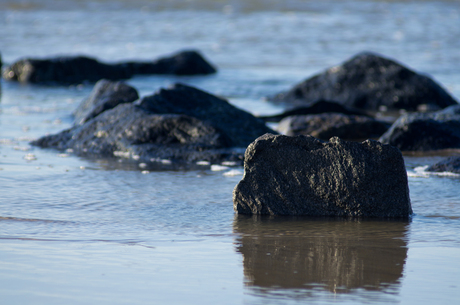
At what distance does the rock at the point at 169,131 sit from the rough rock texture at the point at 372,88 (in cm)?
404

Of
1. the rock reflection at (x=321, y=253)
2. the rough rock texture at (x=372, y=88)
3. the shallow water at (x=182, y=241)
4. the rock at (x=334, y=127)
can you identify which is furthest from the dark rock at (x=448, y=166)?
the rough rock texture at (x=372, y=88)

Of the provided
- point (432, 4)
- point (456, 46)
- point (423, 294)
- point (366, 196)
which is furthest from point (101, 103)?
point (432, 4)

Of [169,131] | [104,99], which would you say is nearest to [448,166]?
[169,131]

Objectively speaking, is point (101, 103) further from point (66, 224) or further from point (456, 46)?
point (456, 46)

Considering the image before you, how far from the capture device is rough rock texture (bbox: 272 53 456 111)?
1043cm

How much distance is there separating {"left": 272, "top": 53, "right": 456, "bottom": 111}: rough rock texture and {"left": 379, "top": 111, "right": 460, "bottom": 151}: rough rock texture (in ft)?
11.1

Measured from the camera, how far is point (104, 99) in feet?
26.2

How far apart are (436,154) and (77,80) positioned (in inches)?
374

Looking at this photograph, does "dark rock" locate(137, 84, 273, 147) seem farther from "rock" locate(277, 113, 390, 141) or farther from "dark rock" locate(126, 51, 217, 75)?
"dark rock" locate(126, 51, 217, 75)

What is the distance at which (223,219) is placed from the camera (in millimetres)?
4117

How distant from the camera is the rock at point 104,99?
25.3ft

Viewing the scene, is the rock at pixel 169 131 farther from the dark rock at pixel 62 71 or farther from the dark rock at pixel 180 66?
the dark rock at pixel 180 66

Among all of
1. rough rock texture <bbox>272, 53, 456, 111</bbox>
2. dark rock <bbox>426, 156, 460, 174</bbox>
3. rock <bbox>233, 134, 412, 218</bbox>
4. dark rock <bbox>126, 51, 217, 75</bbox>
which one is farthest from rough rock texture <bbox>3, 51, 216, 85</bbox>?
rock <bbox>233, 134, 412, 218</bbox>

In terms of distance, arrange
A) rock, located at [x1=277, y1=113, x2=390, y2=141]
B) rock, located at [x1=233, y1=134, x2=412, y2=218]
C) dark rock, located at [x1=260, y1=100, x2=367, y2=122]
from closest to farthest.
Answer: rock, located at [x1=233, y1=134, x2=412, y2=218]
rock, located at [x1=277, y1=113, x2=390, y2=141]
dark rock, located at [x1=260, y1=100, x2=367, y2=122]
